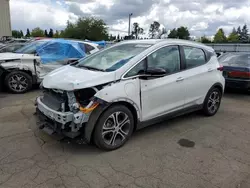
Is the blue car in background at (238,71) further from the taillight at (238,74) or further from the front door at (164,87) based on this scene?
the front door at (164,87)

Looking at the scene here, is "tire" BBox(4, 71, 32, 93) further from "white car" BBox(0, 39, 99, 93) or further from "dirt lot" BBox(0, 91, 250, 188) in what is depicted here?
"dirt lot" BBox(0, 91, 250, 188)

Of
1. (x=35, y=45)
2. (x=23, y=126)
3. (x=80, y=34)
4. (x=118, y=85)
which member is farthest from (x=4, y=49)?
(x=80, y=34)

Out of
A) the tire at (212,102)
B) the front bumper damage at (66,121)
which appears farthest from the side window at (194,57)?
the front bumper damage at (66,121)

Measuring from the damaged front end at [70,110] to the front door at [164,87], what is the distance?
909 millimetres

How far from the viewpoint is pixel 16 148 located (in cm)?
358

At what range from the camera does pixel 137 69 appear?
3689 mm

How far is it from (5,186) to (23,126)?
1.89 meters

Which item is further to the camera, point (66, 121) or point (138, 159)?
point (138, 159)

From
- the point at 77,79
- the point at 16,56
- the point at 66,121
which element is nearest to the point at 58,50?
the point at 16,56

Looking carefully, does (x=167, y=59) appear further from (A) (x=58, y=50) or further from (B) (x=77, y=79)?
(A) (x=58, y=50)

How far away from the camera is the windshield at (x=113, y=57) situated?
3.77 metres

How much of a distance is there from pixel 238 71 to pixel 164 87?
4.32 metres

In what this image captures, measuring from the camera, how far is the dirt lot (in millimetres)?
2838

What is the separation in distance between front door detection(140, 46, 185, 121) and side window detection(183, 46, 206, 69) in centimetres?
27
